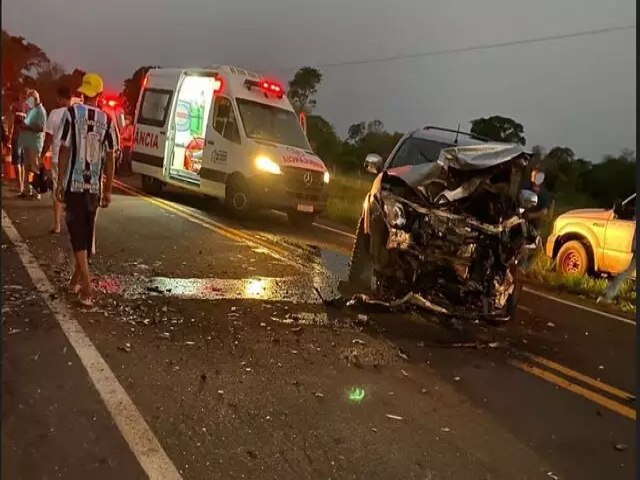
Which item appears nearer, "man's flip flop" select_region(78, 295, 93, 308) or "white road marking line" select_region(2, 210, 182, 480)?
"white road marking line" select_region(2, 210, 182, 480)

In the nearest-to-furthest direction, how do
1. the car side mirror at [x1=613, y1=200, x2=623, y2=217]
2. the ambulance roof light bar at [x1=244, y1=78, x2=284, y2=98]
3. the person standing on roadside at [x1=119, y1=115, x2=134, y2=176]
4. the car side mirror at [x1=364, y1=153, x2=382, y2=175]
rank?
the car side mirror at [x1=364, y1=153, x2=382, y2=175]
the car side mirror at [x1=613, y1=200, x2=623, y2=217]
the ambulance roof light bar at [x1=244, y1=78, x2=284, y2=98]
the person standing on roadside at [x1=119, y1=115, x2=134, y2=176]

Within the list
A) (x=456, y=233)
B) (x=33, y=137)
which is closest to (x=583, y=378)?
(x=456, y=233)

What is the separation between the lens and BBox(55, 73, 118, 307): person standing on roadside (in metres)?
5.95

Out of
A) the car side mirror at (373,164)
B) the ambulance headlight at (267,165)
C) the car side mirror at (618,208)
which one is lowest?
the ambulance headlight at (267,165)

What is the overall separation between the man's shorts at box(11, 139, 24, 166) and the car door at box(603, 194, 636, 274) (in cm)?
926

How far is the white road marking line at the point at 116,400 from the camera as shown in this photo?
3629 millimetres

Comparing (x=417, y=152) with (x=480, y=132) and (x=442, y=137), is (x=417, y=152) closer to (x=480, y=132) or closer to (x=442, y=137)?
(x=442, y=137)

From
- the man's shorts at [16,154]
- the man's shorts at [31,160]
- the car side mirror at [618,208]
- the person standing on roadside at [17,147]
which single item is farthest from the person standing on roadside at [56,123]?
the car side mirror at [618,208]

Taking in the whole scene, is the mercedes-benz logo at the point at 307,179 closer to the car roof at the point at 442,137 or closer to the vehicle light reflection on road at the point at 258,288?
the car roof at the point at 442,137

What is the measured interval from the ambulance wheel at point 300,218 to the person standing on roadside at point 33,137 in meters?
4.79

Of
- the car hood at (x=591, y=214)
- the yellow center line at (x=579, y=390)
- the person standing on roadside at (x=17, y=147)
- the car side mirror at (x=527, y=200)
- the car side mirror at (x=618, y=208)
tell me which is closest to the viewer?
the yellow center line at (x=579, y=390)

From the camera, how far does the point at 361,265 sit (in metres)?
8.32

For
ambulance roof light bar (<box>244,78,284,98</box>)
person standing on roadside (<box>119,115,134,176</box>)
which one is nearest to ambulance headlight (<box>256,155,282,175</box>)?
ambulance roof light bar (<box>244,78,284,98</box>)

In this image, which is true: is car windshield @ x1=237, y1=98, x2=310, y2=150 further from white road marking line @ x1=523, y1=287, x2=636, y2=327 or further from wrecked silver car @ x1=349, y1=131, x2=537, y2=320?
wrecked silver car @ x1=349, y1=131, x2=537, y2=320
